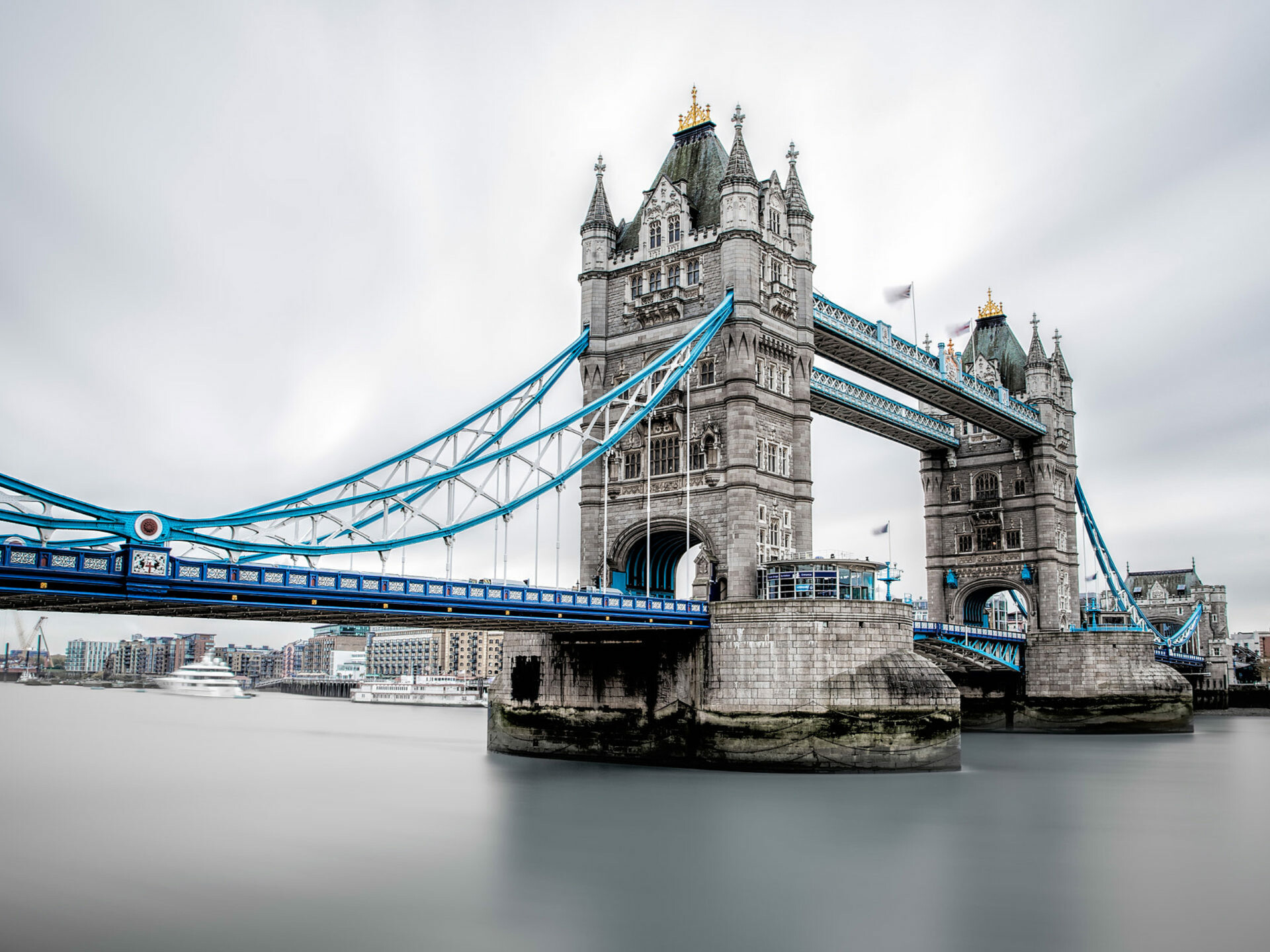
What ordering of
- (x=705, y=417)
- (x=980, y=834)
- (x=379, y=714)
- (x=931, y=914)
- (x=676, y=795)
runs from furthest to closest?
(x=379, y=714), (x=705, y=417), (x=676, y=795), (x=980, y=834), (x=931, y=914)

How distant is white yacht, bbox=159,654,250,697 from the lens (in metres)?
118

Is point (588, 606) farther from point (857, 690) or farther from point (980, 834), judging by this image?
point (980, 834)

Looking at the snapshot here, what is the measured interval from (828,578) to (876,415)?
1892 cm

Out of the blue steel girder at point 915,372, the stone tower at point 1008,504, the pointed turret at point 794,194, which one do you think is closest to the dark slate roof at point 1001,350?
the stone tower at point 1008,504

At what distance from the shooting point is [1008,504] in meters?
60.3

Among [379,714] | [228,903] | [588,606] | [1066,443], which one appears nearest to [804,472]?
[588,606]

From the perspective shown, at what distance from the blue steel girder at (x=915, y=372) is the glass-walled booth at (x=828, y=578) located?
11486 millimetres

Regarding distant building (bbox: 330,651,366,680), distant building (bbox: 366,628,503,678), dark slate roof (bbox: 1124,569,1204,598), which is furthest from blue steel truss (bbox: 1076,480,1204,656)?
distant building (bbox: 330,651,366,680)

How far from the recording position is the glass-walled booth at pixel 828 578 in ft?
109

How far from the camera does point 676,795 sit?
26.5 meters

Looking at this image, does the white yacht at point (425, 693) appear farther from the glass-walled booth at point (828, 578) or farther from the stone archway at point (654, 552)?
the glass-walled booth at point (828, 578)

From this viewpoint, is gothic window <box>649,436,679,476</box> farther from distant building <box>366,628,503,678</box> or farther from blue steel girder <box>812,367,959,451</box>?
distant building <box>366,628,503,678</box>

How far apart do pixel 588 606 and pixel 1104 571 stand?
170 feet

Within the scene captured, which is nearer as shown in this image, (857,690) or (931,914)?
(931,914)
